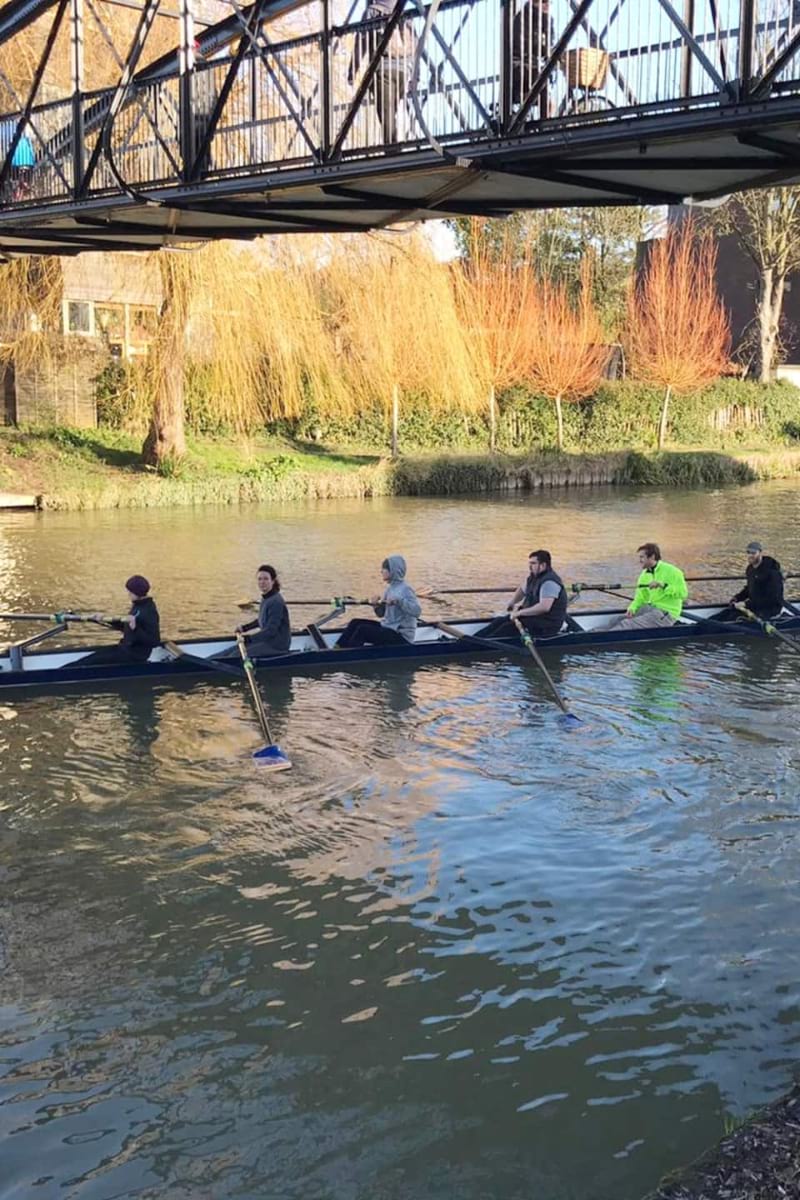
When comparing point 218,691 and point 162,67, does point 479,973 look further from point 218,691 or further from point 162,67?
point 162,67

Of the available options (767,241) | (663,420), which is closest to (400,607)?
(663,420)

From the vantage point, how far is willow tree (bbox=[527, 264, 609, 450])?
38.9 meters

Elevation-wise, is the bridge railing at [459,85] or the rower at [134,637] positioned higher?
the bridge railing at [459,85]

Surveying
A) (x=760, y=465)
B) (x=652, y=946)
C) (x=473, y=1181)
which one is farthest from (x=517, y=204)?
(x=760, y=465)

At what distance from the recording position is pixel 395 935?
645 centimetres

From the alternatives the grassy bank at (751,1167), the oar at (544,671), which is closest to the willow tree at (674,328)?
the oar at (544,671)

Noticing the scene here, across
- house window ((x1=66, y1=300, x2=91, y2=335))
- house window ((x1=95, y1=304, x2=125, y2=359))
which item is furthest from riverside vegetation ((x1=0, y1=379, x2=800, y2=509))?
house window ((x1=66, y1=300, x2=91, y2=335))

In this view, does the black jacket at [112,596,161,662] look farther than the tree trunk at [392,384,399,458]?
No

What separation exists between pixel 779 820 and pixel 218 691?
18.8 ft

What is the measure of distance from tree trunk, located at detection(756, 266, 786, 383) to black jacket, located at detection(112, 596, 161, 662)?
1610 inches

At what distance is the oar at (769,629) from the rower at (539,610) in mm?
2315

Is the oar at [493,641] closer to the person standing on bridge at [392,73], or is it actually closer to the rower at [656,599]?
the rower at [656,599]

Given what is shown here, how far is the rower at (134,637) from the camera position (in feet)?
38.7

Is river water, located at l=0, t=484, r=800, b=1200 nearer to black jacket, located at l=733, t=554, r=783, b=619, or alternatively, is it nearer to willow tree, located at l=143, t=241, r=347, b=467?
black jacket, located at l=733, t=554, r=783, b=619
